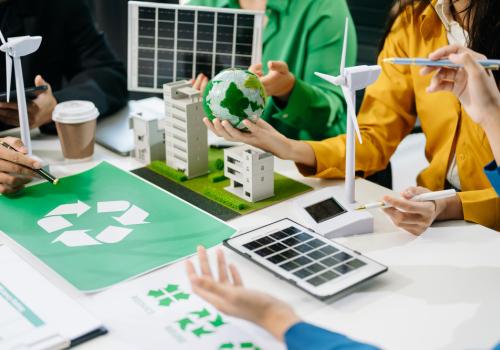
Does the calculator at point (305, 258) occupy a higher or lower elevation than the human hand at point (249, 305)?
lower

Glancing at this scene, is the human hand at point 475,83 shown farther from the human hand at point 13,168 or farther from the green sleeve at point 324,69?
the human hand at point 13,168

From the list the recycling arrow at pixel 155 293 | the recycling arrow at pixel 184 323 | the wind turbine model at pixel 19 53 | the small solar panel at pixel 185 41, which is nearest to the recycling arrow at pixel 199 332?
the recycling arrow at pixel 184 323

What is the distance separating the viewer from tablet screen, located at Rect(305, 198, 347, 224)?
135 cm

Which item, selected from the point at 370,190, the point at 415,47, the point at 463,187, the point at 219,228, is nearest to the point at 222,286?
the point at 219,228

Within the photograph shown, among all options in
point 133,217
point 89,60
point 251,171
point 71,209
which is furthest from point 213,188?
point 89,60

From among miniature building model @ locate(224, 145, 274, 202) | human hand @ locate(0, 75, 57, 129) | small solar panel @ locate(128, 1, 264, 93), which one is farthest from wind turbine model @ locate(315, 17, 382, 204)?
human hand @ locate(0, 75, 57, 129)

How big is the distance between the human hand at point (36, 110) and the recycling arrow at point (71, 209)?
1.45 feet

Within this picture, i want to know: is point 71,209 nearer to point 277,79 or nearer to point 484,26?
point 277,79

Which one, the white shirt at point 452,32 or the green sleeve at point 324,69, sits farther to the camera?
the green sleeve at point 324,69

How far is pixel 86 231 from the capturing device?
1315mm

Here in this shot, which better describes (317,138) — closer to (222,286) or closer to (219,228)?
(219,228)

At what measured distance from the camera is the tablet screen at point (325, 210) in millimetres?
1354

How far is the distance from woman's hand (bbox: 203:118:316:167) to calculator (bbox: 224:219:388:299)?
247 millimetres

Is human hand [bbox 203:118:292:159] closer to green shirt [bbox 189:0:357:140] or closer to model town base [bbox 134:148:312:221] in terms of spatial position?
model town base [bbox 134:148:312:221]
